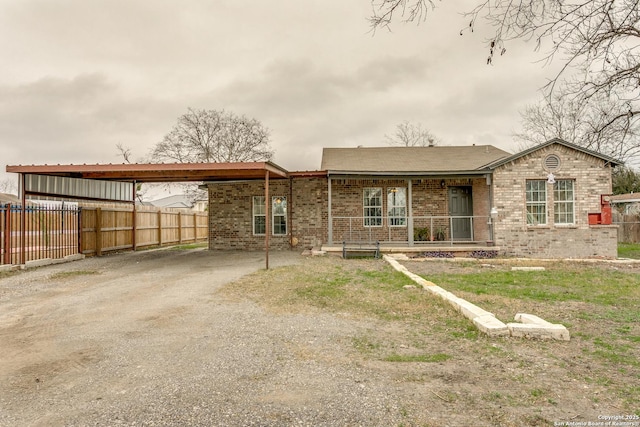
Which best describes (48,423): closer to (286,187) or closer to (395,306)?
(395,306)

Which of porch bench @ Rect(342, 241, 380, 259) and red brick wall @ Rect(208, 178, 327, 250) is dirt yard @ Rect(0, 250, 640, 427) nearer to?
porch bench @ Rect(342, 241, 380, 259)

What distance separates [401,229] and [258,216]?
5.92 meters

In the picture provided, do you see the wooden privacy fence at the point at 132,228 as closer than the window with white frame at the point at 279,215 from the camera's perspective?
Yes

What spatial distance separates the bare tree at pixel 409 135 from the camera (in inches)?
1532

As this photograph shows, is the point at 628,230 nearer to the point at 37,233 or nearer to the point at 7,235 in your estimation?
the point at 37,233

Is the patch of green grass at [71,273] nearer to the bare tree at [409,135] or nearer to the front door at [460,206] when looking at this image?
the front door at [460,206]

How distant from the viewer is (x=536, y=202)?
13.9 metres

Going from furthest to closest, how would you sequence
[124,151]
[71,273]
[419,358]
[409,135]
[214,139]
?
[409,135] < [124,151] < [214,139] < [71,273] < [419,358]

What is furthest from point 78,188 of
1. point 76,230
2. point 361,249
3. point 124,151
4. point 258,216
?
point 124,151

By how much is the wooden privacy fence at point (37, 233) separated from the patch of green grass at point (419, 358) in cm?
1134

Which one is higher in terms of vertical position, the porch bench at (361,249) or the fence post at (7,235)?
the fence post at (7,235)

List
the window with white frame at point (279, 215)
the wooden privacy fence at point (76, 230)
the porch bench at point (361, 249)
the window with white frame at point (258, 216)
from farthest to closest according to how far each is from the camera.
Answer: the window with white frame at point (258, 216) → the window with white frame at point (279, 215) → the porch bench at point (361, 249) → the wooden privacy fence at point (76, 230)

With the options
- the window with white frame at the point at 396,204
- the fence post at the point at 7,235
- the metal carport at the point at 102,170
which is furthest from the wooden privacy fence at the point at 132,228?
the window with white frame at the point at 396,204

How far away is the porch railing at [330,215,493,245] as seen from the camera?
15305 mm
